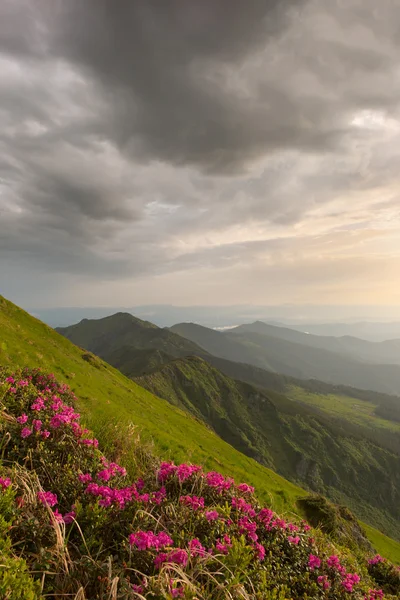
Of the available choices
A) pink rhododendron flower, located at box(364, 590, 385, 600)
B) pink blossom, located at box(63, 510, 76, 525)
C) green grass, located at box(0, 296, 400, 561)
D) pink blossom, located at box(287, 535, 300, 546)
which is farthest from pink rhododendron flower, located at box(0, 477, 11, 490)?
pink rhododendron flower, located at box(364, 590, 385, 600)

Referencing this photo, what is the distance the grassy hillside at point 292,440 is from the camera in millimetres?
138250

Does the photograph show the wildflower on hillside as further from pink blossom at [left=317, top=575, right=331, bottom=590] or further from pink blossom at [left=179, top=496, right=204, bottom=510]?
pink blossom at [left=317, top=575, right=331, bottom=590]

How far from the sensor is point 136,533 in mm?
5840

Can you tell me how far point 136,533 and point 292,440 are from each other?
18129cm

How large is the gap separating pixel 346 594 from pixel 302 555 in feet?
3.52

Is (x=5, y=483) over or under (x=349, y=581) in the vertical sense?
over

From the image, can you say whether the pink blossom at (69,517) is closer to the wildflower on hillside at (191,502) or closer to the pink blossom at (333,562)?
the wildflower on hillside at (191,502)

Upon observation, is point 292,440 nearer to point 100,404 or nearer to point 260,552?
point 100,404

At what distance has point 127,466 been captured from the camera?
10430 mm

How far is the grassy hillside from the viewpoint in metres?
138

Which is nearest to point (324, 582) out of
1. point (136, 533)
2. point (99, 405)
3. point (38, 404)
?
point (136, 533)

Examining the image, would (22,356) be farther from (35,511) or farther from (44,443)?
(35,511)

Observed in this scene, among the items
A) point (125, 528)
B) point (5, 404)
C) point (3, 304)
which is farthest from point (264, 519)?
point (3, 304)

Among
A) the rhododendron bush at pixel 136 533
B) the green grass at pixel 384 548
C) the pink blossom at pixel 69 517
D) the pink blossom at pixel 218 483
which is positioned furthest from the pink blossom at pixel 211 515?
the green grass at pixel 384 548
